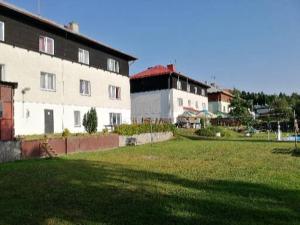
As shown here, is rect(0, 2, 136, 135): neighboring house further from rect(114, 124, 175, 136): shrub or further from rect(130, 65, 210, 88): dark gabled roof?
rect(130, 65, 210, 88): dark gabled roof

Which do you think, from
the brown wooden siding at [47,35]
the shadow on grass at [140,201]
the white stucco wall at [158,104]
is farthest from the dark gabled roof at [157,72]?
the shadow on grass at [140,201]

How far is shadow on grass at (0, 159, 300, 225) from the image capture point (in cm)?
762

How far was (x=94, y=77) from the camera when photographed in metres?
36.1

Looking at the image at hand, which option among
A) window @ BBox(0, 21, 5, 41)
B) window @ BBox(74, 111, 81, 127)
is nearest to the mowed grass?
window @ BBox(0, 21, 5, 41)

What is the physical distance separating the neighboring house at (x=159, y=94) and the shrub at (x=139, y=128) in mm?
12181

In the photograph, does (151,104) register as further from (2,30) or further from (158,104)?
(2,30)

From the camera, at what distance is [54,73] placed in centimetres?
3053

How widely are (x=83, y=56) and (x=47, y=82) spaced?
18.9 ft

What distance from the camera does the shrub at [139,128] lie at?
105 ft

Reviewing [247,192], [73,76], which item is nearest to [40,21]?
[73,76]

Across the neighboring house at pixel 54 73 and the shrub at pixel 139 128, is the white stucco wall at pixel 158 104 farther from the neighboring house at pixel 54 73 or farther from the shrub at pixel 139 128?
the neighboring house at pixel 54 73

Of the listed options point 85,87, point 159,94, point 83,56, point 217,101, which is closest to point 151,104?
point 159,94

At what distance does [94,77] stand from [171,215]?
29278 mm

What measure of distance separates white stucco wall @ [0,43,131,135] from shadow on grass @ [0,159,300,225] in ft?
48.1
